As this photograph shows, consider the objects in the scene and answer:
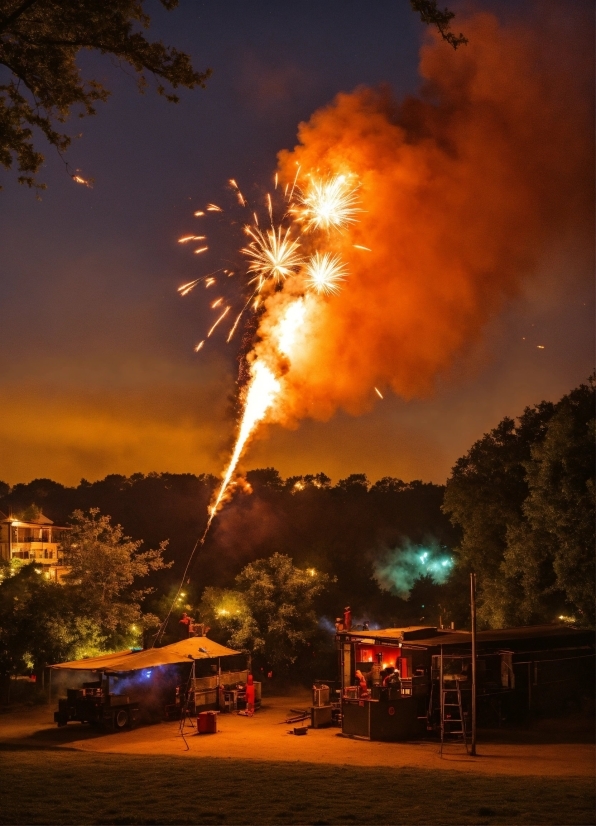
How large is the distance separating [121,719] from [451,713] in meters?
9.38

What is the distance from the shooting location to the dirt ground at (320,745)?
1708 centimetres

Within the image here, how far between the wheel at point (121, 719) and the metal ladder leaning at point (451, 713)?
912 centimetres

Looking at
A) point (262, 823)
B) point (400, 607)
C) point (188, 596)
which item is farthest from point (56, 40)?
point (400, 607)

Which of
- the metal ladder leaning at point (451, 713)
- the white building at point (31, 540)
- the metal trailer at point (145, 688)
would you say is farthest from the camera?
the white building at point (31, 540)

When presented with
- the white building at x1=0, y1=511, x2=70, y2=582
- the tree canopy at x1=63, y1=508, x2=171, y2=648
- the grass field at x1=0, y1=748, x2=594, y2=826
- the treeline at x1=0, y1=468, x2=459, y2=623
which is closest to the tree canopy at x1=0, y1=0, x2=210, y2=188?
the grass field at x1=0, y1=748, x2=594, y2=826

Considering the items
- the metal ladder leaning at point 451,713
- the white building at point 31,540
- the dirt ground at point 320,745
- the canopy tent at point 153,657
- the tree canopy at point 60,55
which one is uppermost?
the tree canopy at point 60,55

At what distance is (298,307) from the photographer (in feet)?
83.1

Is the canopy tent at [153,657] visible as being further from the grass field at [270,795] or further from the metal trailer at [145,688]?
the grass field at [270,795]

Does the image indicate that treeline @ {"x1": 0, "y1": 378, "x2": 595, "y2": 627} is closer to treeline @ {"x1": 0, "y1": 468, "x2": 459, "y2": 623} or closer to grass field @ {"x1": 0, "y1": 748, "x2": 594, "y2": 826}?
treeline @ {"x1": 0, "y1": 468, "x2": 459, "y2": 623}

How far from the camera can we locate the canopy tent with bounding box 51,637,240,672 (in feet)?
75.9

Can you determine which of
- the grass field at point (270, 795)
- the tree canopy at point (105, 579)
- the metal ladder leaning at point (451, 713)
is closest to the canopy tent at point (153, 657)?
the tree canopy at point (105, 579)

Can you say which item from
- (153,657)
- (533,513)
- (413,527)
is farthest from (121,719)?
(413,527)

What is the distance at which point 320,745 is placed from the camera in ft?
64.9

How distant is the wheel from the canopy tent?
1.37 meters
